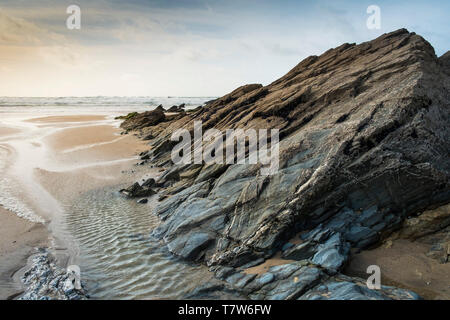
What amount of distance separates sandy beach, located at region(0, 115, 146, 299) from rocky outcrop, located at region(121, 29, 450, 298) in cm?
501

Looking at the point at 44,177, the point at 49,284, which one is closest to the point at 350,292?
the point at 49,284

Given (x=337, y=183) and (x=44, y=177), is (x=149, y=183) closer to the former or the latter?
(x=44, y=177)

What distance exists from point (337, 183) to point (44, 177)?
777 inches

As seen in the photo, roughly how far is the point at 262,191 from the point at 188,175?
659 centimetres

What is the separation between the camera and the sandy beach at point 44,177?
11.7 m

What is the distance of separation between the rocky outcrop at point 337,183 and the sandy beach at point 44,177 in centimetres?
501

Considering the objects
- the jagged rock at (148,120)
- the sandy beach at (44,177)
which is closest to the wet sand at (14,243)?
the sandy beach at (44,177)

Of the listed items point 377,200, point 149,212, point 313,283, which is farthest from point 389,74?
point 149,212

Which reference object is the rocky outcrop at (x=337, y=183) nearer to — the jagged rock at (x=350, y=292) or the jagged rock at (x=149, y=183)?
the jagged rock at (x=350, y=292)

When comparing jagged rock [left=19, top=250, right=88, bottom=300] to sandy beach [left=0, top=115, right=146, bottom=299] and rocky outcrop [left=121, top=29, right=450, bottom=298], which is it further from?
rocky outcrop [left=121, top=29, right=450, bottom=298]

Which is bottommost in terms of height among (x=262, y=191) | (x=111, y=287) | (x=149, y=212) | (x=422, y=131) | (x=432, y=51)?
(x=111, y=287)

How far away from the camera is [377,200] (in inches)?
392

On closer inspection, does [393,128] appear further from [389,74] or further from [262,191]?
[262,191]

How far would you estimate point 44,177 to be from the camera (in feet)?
69.1
